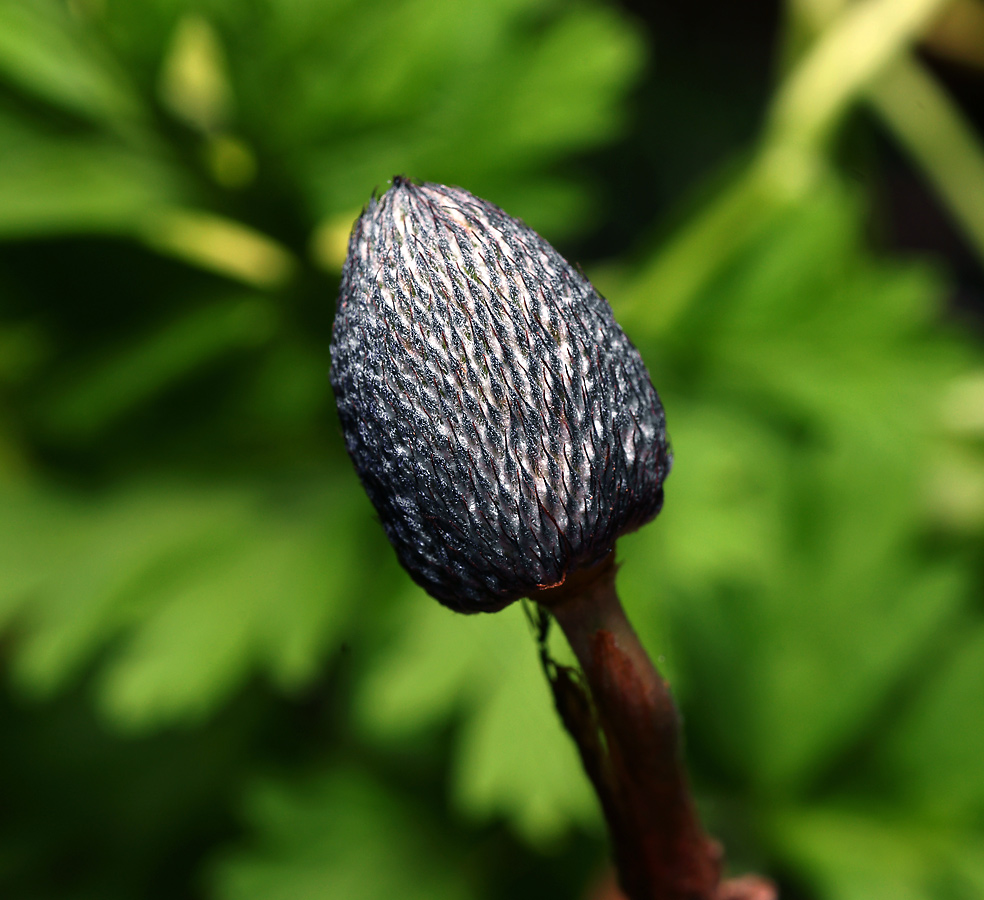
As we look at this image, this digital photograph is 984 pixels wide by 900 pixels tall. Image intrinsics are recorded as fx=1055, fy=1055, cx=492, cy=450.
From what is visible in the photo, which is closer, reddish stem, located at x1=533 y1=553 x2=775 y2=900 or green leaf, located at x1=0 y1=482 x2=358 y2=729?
reddish stem, located at x1=533 y1=553 x2=775 y2=900

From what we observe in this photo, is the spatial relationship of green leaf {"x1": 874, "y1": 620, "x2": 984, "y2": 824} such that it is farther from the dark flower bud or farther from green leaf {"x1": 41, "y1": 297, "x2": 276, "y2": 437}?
the dark flower bud

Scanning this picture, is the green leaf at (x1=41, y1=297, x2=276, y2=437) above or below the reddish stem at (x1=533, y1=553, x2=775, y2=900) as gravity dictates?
above

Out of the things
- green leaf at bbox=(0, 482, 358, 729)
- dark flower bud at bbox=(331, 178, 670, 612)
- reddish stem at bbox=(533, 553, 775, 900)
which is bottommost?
reddish stem at bbox=(533, 553, 775, 900)

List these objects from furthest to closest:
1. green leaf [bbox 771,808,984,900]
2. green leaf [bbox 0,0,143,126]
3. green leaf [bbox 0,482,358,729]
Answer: green leaf [bbox 771,808,984,900], green leaf [bbox 0,482,358,729], green leaf [bbox 0,0,143,126]

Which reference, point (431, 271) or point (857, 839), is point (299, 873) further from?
point (431, 271)

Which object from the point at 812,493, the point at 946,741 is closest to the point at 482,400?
the point at 812,493

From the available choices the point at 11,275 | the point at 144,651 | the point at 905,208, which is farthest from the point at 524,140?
the point at 905,208

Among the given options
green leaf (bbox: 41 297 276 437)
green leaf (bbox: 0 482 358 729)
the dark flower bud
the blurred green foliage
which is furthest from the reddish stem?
green leaf (bbox: 41 297 276 437)
